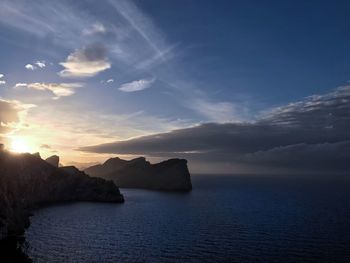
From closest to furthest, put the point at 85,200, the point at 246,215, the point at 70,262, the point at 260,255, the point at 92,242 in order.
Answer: the point at 70,262
the point at 260,255
the point at 92,242
the point at 246,215
the point at 85,200

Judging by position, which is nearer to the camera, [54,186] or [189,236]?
[189,236]

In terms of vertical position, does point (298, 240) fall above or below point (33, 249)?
above

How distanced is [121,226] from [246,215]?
49.0m

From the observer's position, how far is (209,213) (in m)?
134

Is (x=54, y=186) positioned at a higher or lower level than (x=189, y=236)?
higher

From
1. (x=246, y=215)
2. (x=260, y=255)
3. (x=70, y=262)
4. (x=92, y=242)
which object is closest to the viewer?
(x=70, y=262)

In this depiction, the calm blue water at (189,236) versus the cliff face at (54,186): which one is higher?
the cliff face at (54,186)

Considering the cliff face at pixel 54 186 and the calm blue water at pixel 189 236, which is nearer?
the calm blue water at pixel 189 236

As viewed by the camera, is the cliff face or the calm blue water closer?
the calm blue water

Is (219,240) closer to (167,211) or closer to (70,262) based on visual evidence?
(70,262)

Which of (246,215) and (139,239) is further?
(246,215)

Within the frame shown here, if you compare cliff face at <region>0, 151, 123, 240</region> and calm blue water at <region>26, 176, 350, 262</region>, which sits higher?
cliff face at <region>0, 151, 123, 240</region>

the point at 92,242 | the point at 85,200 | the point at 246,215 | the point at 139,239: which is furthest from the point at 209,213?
the point at 85,200

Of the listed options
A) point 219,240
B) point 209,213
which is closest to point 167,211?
point 209,213
